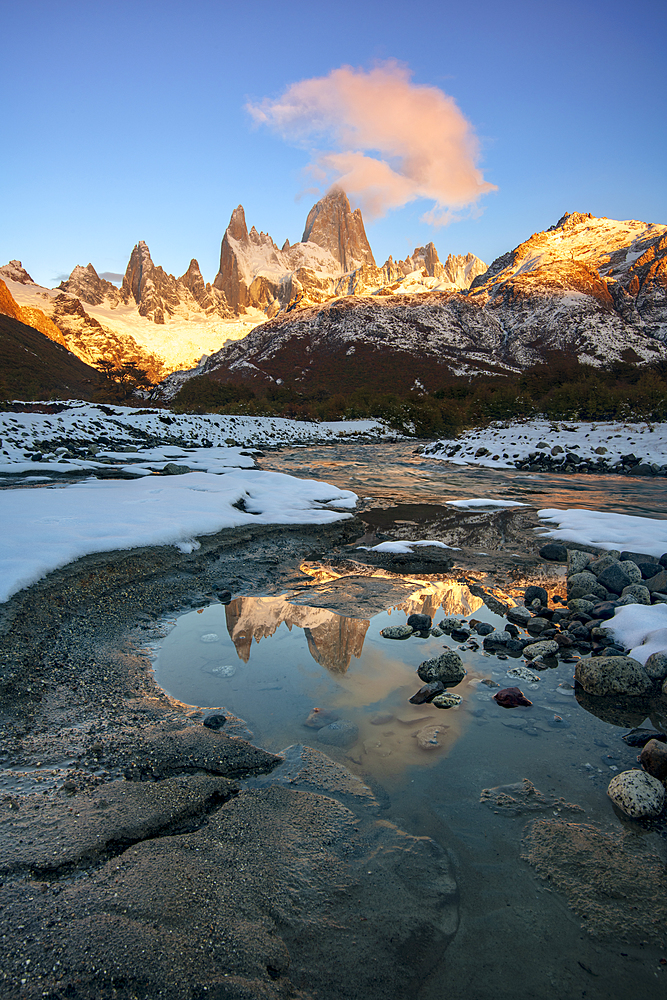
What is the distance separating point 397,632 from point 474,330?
129m

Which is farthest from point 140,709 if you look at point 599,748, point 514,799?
point 599,748

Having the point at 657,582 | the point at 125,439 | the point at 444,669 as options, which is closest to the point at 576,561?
the point at 657,582

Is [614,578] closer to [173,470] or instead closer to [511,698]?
[511,698]

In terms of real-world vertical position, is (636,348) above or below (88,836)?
above

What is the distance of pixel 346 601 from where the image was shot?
234 inches

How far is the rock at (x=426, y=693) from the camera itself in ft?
12.7

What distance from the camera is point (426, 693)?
3938 millimetres

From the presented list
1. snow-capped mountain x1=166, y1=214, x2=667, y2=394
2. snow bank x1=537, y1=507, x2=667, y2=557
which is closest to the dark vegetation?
snow-capped mountain x1=166, y1=214, x2=667, y2=394

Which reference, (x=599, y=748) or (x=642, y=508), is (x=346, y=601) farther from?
(x=642, y=508)

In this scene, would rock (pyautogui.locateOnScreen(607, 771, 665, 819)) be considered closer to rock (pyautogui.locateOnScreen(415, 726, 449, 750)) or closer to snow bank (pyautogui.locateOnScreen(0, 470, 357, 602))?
rock (pyautogui.locateOnScreen(415, 726, 449, 750))

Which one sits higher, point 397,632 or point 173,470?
point 173,470

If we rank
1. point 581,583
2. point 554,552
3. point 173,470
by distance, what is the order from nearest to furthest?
point 581,583, point 554,552, point 173,470

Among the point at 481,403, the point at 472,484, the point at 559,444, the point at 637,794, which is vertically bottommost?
the point at 637,794

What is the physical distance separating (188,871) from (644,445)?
2695 cm
